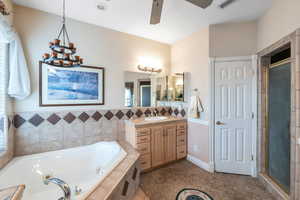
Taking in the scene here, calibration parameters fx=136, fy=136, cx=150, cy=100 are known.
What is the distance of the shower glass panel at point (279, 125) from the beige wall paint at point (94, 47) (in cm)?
217

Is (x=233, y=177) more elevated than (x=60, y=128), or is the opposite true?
(x=60, y=128)

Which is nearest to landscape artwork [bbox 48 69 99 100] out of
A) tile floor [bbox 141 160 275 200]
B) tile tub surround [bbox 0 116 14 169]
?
tile tub surround [bbox 0 116 14 169]

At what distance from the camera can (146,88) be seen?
322cm

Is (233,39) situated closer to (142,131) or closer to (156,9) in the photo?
(156,9)

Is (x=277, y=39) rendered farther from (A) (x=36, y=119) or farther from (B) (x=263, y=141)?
(A) (x=36, y=119)

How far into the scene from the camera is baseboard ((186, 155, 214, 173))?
8.40 ft

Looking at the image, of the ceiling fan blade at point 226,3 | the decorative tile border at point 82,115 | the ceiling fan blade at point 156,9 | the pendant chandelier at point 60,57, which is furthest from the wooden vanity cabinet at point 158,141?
the ceiling fan blade at point 226,3

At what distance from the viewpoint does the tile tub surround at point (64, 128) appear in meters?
2.06

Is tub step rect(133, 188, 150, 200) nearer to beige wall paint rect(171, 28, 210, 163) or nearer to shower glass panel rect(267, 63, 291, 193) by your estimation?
beige wall paint rect(171, 28, 210, 163)

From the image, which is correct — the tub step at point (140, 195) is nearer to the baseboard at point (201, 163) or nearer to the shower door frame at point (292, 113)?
the baseboard at point (201, 163)

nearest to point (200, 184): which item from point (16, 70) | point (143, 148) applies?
point (143, 148)

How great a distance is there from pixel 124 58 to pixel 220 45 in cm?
191

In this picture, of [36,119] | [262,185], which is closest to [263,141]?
[262,185]

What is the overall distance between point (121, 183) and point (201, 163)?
185cm
